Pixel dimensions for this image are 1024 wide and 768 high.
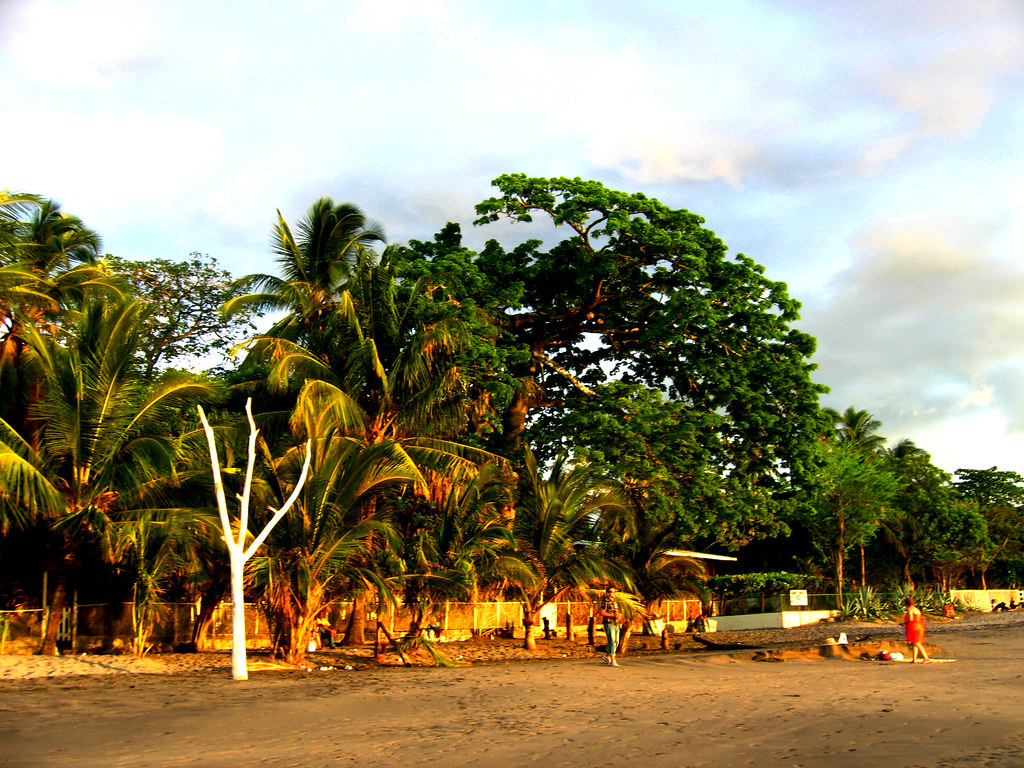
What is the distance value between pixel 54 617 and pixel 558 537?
953cm

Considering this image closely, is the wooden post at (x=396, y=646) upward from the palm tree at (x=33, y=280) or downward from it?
downward

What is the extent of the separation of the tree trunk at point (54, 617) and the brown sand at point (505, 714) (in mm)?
1456

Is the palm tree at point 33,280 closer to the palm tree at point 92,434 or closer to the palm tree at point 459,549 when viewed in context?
the palm tree at point 92,434

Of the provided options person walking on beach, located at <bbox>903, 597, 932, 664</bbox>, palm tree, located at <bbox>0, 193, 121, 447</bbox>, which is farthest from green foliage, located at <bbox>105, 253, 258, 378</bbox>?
person walking on beach, located at <bbox>903, 597, 932, 664</bbox>

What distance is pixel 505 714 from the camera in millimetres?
10375

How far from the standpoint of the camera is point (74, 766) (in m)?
7.28

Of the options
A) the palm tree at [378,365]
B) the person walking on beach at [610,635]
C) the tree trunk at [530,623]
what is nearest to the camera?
the person walking on beach at [610,635]

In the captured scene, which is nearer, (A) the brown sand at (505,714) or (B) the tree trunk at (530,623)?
(A) the brown sand at (505,714)

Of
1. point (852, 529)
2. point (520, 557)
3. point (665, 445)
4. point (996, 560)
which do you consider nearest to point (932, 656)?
point (665, 445)

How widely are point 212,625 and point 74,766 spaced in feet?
36.5

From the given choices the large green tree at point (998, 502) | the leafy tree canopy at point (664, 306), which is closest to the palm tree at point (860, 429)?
the large green tree at point (998, 502)

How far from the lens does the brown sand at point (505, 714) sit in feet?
25.8

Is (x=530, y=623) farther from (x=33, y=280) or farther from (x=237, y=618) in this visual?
(x=33, y=280)

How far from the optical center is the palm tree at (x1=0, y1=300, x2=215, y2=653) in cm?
1534
